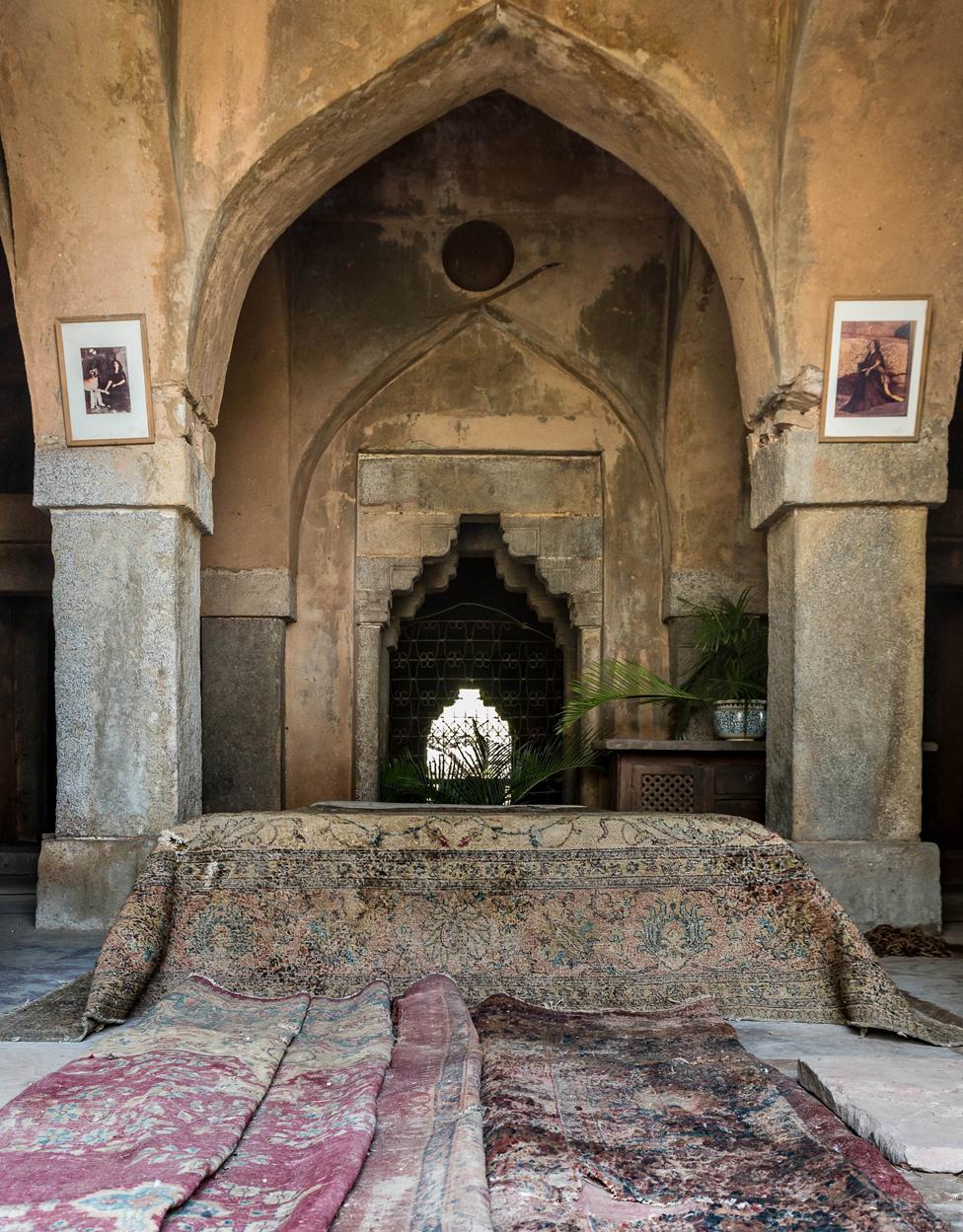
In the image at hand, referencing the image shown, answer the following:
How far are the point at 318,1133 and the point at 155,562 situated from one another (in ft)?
11.4

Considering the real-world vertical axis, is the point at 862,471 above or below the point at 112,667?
above

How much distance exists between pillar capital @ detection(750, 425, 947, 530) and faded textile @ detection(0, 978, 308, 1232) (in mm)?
3371

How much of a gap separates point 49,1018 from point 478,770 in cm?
448

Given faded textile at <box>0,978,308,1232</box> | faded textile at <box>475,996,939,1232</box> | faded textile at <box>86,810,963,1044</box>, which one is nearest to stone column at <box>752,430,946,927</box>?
faded textile at <box>86,810,963,1044</box>

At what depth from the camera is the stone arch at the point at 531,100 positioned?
5582 millimetres

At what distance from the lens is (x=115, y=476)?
5566mm

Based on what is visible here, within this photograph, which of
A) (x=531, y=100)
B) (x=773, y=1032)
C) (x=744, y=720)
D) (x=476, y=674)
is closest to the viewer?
(x=773, y=1032)

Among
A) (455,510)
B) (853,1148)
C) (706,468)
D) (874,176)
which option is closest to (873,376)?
(874,176)

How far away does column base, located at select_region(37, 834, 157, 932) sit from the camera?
5.45 meters

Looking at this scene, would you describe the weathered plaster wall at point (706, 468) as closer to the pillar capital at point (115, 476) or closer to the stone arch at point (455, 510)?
the stone arch at point (455, 510)

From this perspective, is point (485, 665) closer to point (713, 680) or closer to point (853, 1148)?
point (713, 680)

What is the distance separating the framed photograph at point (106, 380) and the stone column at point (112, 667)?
0.09 meters

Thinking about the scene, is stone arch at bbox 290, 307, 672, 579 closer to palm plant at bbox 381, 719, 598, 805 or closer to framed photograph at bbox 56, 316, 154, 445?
palm plant at bbox 381, 719, 598, 805

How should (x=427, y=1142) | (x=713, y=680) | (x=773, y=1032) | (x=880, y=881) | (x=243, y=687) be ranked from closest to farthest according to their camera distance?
(x=427, y=1142)
(x=773, y=1032)
(x=880, y=881)
(x=713, y=680)
(x=243, y=687)
